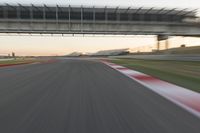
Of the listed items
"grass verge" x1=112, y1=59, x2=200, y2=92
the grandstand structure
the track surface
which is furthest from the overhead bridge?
the track surface

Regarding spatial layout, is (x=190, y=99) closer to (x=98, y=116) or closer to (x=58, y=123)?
(x=98, y=116)

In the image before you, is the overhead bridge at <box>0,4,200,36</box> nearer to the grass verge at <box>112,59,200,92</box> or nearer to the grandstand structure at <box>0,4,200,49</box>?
the grandstand structure at <box>0,4,200,49</box>

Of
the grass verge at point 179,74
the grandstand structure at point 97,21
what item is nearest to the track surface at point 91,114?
the grass verge at point 179,74

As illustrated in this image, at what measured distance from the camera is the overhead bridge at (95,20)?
42812mm

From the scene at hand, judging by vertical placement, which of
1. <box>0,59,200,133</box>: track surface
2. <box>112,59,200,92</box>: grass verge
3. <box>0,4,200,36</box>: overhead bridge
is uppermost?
<box>0,4,200,36</box>: overhead bridge

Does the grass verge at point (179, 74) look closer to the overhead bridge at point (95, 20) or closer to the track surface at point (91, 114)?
the track surface at point (91, 114)

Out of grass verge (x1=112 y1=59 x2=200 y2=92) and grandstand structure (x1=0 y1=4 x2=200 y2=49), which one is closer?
grass verge (x1=112 y1=59 x2=200 y2=92)

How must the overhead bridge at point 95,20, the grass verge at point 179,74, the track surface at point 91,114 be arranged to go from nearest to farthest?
1. the track surface at point 91,114
2. the grass verge at point 179,74
3. the overhead bridge at point 95,20

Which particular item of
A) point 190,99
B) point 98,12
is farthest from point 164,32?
point 190,99

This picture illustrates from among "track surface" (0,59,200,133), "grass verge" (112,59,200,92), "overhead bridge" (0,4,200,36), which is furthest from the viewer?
"overhead bridge" (0,4,200,36)

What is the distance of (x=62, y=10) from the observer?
152 ft

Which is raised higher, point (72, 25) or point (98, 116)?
point (72, 25)

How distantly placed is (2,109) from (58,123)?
1.47 metres

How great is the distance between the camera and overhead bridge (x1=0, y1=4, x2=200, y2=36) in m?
42.8
